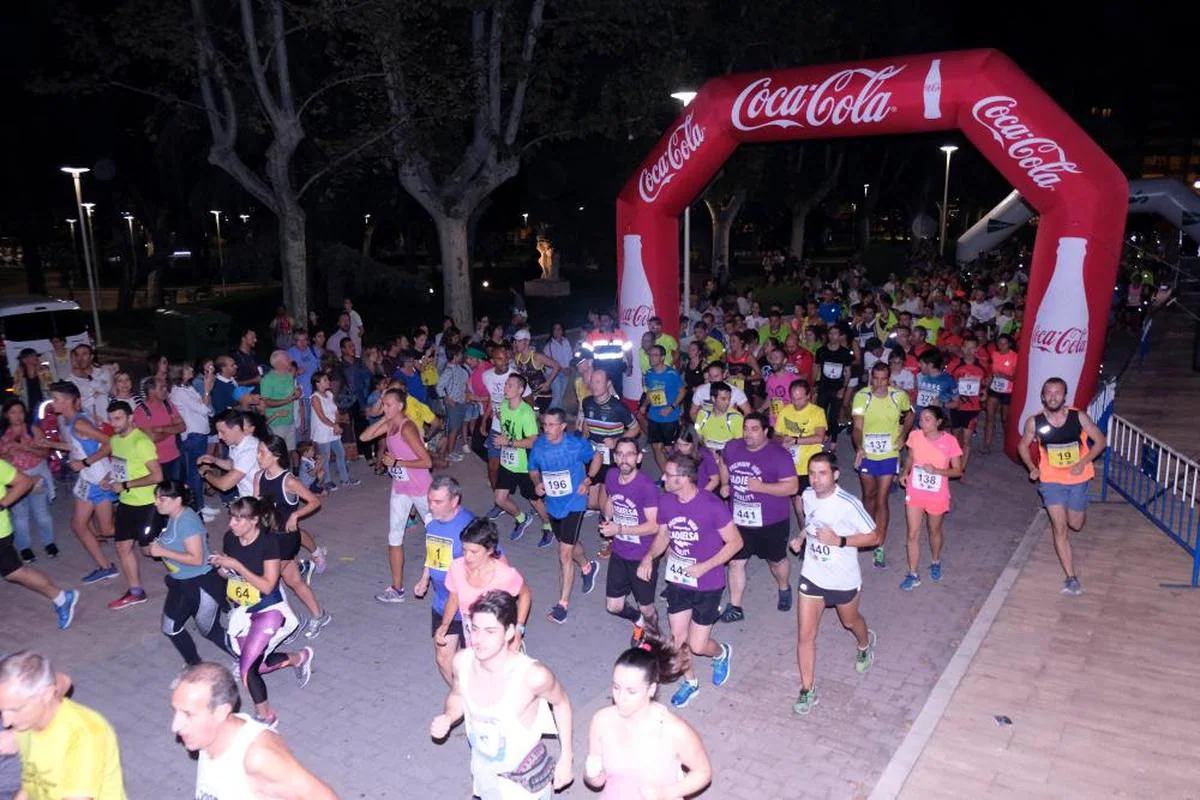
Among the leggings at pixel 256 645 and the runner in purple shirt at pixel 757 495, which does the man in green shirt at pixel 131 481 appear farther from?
the runner in purple shirt at pixel 757 495

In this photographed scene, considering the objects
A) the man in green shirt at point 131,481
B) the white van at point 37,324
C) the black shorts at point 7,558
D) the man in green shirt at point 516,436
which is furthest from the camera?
the white van at point 37,324

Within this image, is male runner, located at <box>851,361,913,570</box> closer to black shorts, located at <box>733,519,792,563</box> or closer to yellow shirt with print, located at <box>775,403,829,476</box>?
yellow shirt with print, located at <box>775,403,829,476</box>

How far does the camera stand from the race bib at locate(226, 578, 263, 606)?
19.4 ft

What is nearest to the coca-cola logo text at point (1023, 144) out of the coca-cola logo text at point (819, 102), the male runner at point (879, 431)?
the coca-cola logo text at point (819, 102)

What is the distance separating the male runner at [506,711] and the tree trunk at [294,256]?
46.9 feet

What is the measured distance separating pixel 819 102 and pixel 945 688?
920 cm

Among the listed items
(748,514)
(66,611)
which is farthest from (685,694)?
(66,611)

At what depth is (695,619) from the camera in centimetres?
628

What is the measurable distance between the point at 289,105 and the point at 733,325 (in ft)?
27.3

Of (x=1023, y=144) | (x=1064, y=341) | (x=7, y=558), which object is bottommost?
(x=7, y=558)

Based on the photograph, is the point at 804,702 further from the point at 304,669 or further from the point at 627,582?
the point at 304,669

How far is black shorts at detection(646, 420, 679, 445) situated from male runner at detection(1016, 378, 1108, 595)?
3.94 metres

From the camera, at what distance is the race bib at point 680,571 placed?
6102 millimetres

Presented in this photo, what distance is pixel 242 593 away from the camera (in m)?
5.97
